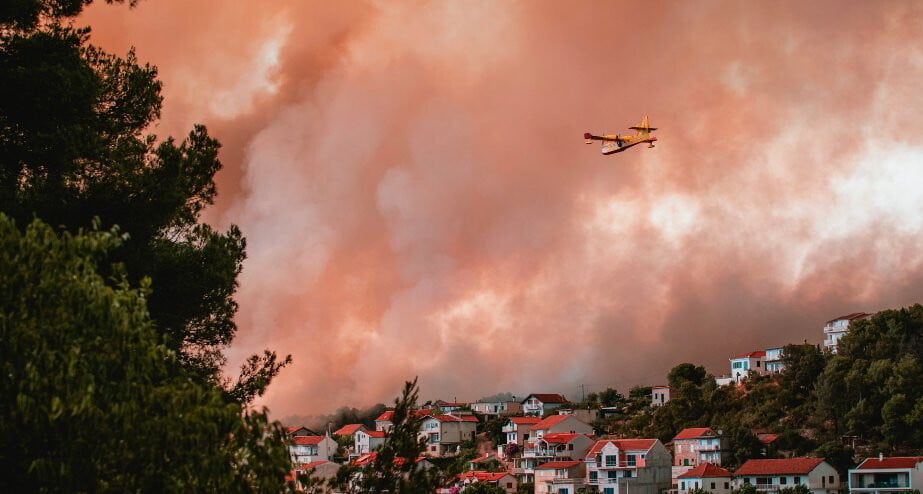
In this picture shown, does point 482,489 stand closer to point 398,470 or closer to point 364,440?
point 364,440

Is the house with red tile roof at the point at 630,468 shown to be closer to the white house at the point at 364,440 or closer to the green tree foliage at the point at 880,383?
the green tree foliage at the point at 880,383

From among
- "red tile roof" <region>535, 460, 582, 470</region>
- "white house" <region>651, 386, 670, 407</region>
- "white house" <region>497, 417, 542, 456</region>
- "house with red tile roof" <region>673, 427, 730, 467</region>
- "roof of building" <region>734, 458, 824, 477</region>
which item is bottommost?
"roof of building" <region>734, 458, 824, 477</region>

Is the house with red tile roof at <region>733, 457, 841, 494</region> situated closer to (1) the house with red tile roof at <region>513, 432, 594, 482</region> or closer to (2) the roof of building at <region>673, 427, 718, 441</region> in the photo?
(2) the roof of building at <region>673, 427, 718, 441</region>

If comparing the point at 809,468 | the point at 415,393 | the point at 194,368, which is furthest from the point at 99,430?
the point at 809,468

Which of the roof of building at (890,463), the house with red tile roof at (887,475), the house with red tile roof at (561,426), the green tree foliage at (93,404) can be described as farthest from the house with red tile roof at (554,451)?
the green tree foliage at (93,404)

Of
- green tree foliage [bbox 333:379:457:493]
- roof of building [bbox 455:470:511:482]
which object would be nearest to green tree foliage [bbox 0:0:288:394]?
green tree foliage [bbox 333:379:457:493]

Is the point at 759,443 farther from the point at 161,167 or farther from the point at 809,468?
the point at 161,167
